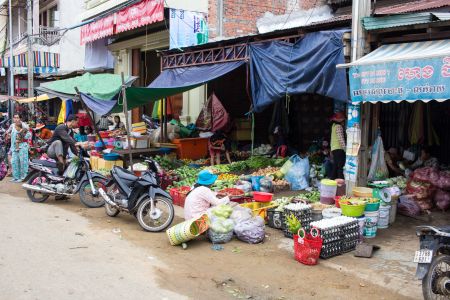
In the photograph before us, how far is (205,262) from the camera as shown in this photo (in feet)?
21.7

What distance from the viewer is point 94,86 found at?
45.7 ft

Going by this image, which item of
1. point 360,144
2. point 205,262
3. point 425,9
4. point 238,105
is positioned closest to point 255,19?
point 238,105

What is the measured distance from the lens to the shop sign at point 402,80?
6.57 meters

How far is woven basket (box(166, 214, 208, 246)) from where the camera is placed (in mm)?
7129

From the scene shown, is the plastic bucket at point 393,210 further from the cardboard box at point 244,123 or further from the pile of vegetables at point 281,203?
the cardboard box at point 244,123

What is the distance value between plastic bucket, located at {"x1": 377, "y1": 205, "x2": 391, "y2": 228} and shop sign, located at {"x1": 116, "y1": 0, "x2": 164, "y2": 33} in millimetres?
9806

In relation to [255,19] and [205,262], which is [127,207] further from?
[255,19]

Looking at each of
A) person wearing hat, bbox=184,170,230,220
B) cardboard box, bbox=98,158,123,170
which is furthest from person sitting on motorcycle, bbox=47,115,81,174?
person wearing hat, bbox=184,170,230,220

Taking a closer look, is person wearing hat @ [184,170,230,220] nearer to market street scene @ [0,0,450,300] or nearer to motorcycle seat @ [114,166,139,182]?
market street scene @ [0,0,450,300]

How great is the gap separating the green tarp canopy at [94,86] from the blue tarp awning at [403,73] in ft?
23.4

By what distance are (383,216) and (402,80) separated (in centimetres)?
241

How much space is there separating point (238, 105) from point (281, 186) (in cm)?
563

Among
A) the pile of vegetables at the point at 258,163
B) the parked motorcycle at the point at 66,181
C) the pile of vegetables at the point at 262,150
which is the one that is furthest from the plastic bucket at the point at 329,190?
the pile of vegetables at the point at 262,150

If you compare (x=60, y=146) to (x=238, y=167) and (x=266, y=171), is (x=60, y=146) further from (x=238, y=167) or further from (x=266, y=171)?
(x=266, y=171)
